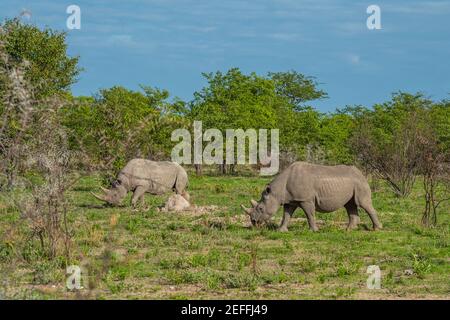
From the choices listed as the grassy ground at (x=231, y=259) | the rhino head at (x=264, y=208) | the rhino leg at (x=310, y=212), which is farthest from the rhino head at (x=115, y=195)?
the rhino leg at (x=310, y=212)

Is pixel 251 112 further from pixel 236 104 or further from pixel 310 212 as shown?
pixel 310 212

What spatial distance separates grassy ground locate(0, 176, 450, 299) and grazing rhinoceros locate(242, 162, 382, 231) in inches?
18.6

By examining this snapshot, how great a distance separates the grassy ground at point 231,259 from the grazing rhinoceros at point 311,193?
1.55 feet

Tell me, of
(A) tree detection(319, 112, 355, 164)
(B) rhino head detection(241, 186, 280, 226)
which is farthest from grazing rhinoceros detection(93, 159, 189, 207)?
(A) tree detection(319, 112, 355, 164)

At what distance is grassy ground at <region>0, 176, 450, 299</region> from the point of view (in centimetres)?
1175

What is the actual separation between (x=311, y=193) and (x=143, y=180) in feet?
22.2

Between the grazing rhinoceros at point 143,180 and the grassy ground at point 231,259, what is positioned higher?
the grazing rhinoceros at point 143,180

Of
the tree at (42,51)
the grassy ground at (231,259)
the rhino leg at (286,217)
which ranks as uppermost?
the tree at (42,51)

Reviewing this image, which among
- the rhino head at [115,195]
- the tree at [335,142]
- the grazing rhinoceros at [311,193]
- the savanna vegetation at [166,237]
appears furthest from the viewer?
the tree at [335,142]

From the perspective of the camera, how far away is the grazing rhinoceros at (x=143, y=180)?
80.4ft

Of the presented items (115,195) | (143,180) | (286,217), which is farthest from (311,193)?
(115,195)

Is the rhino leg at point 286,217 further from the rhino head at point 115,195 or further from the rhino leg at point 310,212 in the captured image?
the rhino head at point 115,195

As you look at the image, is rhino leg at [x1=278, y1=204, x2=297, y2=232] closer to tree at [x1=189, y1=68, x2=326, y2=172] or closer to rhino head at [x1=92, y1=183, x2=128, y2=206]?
rhino head at [x1=92, y1=183, x2=128, y2=206]
